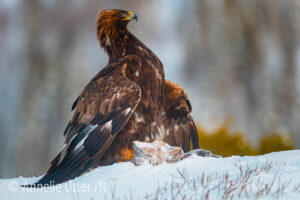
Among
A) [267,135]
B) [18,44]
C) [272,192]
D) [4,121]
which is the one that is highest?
[18,44]

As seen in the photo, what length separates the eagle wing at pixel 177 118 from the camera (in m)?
6.98

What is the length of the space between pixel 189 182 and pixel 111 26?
322 centimetres

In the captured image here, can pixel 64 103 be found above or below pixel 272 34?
below

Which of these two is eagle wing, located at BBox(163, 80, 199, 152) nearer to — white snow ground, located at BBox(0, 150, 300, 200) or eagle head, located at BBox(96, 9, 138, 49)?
eagle head, located at BBox(96, 9, 138, 49)

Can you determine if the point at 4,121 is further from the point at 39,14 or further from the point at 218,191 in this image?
the point at 218,191

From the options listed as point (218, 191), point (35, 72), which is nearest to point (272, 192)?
point (218, 191)

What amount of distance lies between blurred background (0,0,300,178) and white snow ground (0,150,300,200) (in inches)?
239

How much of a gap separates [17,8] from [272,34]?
925 cm

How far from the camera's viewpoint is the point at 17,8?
16.7 m

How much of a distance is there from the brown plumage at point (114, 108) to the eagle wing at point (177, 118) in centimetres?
15

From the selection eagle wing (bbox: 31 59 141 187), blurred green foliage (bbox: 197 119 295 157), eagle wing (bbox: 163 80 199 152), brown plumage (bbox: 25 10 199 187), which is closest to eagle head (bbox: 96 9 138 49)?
brown plumage (bbox: 25 10 199 187)

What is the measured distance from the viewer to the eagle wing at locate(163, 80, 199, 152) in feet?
22.9

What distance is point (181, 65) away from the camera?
53.0 ft

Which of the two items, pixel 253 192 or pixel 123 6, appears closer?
pixel 253 192
